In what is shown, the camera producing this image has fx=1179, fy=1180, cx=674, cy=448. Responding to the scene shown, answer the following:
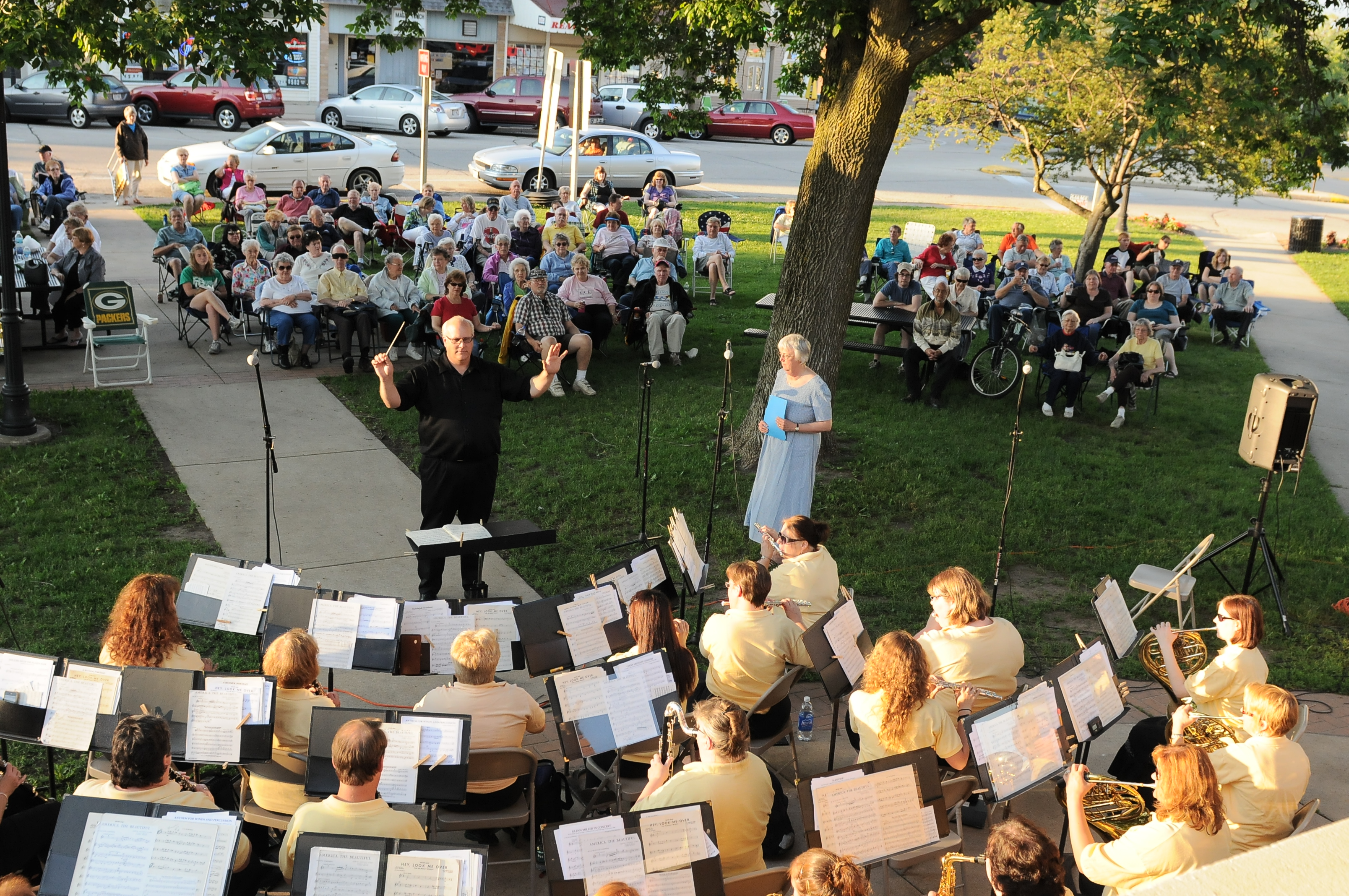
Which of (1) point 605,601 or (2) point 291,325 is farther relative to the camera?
(2) point 291,325

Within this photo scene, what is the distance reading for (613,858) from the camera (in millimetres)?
4137

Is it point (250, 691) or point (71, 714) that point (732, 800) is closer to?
point (250, 691)

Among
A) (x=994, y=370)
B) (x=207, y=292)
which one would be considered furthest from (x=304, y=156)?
(x=994, y=370)

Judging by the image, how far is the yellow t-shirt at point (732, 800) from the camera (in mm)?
4555

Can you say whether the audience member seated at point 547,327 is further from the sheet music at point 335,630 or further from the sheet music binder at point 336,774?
the sheet music binder at point 336,774

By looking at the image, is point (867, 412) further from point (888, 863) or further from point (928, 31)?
point (888, 863)

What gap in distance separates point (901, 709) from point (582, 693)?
1397 millimetres

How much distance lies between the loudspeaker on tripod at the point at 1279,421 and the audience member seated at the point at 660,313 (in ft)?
22.1

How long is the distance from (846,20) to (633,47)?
2054mm

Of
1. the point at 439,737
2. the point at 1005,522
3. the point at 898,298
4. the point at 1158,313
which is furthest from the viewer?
the point at 1158,313

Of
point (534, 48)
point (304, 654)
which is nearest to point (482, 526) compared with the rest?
point (304, 654)

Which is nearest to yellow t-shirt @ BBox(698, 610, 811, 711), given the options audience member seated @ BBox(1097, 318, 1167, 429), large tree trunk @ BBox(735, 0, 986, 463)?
large tree trunk @ BBox(735, 0, 986, 463)

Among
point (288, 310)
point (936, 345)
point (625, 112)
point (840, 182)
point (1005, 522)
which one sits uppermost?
point (625, 112)

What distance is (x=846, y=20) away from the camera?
10062 mm
